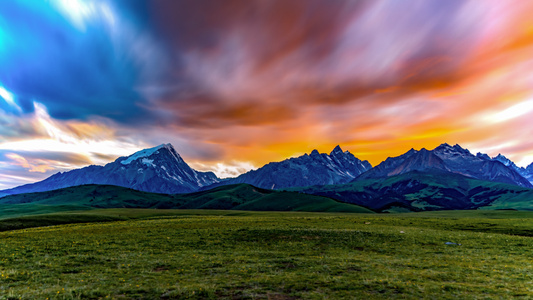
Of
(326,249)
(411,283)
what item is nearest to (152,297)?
(411,283)

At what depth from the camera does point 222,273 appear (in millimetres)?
27609

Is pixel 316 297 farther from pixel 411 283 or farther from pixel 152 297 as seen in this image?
pixel 152 297

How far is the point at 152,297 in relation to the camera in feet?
67.9

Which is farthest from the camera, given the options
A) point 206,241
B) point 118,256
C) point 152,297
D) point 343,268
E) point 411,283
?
point 206,241

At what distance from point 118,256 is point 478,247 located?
55058 mm

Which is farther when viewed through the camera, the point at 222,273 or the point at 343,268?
the point at 343,268

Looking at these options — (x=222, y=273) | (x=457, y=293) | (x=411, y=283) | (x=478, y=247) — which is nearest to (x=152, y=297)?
(x=222, y=273)

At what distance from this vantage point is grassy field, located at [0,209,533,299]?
21.9 meters

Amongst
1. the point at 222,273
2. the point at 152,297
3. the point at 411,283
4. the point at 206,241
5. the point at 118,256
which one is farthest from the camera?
the point at 206,241

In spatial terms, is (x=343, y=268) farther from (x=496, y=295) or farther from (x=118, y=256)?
(x=118, y=256)

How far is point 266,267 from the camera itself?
30125mm

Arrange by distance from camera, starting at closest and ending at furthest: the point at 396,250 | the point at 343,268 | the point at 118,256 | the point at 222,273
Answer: the point at 222,273
the point at 343,268
the point at 118,256
the point at 396,250

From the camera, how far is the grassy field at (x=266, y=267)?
21891mm

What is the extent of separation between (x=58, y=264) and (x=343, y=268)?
32767 millimetres
